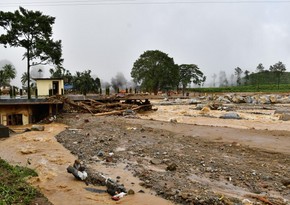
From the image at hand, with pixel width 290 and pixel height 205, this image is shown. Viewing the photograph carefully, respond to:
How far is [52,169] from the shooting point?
10.2 meters

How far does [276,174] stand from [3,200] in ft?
24.1

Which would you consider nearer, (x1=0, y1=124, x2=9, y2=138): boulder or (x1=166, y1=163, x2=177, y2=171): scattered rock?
(x1=166, y1=163, x2=177, y2=171): scattered rock

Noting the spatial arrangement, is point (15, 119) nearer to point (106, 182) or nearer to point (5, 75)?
point (106, 182)

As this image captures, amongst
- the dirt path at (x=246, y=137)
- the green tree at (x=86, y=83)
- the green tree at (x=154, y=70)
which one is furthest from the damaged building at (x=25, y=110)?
the green tree at (x=154, y=70)

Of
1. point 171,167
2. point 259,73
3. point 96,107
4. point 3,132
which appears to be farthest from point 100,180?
point 259,73

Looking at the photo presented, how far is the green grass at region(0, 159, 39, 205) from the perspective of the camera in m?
6.38

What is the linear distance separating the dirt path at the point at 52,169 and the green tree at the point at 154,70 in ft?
184

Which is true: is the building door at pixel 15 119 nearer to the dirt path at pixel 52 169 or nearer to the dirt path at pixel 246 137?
the dirt path at pixel 52 169

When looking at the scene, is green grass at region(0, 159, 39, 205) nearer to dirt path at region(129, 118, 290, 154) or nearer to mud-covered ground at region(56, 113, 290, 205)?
mud-covered ground at region(56, 113, 290, 205)

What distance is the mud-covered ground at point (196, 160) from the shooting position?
24.7 ft

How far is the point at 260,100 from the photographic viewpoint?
155 feet

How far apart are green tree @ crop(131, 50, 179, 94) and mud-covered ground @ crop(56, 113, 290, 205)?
55167mm

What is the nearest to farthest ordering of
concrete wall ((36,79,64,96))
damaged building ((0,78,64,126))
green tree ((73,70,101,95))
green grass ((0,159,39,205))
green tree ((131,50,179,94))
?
green grass ((0,159,39,205)) < damaged building ((0,78,64,126)) < concrete wall ((36,79,64,96)) < green tree ((73,70,101,95)) < green tree ((131,50,179,94))

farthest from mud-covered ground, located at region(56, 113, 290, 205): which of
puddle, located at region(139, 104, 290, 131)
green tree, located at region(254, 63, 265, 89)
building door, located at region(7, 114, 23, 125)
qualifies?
green tree, located at region(254, 63, 265, 89)
